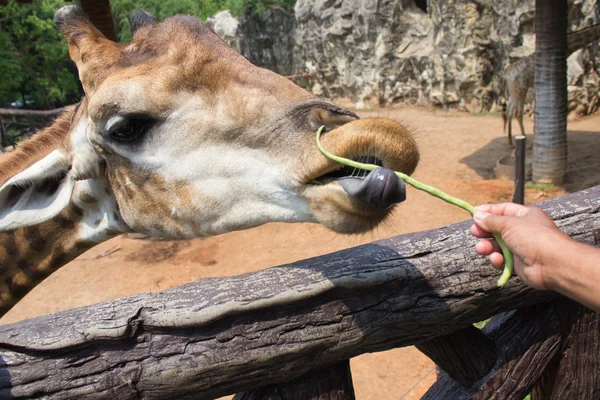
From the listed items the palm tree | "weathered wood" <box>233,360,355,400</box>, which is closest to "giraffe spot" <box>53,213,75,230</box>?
"weathered wood" <box>233,360,355,400</box>

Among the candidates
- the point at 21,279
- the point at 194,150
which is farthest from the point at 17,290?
the point at 194,150

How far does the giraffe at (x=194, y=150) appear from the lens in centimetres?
145

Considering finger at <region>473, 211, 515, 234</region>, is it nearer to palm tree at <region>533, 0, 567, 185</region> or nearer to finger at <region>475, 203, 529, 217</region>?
finger at <region>475, 203, 529, 217</region>

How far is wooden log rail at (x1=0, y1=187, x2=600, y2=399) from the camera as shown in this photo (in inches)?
46.4

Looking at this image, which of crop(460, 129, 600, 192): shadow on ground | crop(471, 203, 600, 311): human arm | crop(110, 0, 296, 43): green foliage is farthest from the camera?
crop(110, 0, 296, 43): green foliage

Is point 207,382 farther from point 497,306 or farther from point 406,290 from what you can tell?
point 497,306

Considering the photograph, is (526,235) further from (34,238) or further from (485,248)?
A: (34,238)

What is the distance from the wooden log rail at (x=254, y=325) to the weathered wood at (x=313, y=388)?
2 cm

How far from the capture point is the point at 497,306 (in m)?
1.64

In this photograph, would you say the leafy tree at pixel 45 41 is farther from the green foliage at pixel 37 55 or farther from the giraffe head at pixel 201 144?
the giraffe head at pixel 201 144

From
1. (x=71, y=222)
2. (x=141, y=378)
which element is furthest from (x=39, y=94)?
(x=141, y=378)

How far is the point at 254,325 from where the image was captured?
130 centimetres

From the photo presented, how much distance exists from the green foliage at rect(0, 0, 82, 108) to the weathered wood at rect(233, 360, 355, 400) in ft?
64.9

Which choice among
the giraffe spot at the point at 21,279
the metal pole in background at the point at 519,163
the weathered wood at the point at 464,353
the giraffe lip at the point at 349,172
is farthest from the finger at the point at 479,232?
the metal pole in background at the point at 519,163
